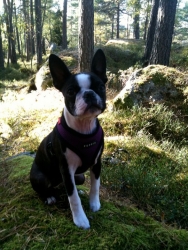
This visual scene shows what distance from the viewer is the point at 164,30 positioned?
9.59 metres

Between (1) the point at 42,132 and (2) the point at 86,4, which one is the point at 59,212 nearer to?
(1) the point at 42,132

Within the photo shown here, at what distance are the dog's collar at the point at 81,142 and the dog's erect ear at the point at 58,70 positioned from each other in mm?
379

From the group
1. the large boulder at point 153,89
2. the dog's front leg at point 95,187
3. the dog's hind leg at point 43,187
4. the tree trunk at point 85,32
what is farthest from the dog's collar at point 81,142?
the tree trunk at point 85,32

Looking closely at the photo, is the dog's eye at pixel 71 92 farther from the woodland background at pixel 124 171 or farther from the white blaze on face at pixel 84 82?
the woodland background at pixel 124 171

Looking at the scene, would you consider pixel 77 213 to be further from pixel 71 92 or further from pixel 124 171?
pixel 124 171

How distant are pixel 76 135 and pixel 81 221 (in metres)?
0.81

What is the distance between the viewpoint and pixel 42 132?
629 cm

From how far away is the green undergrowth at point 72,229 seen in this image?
2221 millimetres

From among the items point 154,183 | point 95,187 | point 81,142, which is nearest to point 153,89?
point 154,183

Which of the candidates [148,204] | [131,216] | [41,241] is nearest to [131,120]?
[148,204]

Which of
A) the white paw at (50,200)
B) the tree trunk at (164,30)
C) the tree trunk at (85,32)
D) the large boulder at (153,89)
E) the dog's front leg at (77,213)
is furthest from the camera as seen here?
the tree trunk at (164,30)

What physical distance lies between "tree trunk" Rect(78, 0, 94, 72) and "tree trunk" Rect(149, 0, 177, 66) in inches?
96.9

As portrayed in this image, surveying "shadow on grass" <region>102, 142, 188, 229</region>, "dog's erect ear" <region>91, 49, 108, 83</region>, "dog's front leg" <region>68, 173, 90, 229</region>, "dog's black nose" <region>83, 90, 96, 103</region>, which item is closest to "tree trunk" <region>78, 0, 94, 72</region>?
"shadow on grass" <region>102, 142, 188, 229</region>

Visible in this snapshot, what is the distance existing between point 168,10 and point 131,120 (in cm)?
539
